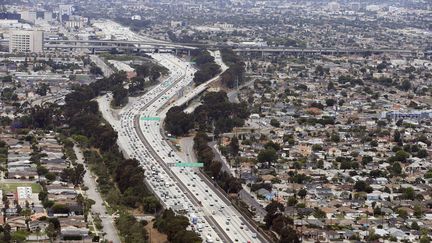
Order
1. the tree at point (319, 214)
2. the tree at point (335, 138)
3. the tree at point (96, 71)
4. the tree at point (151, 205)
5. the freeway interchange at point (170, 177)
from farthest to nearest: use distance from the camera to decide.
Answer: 1. the tree at point (96, 71)
2. the tree at point (335, 138)
3. the tree at point (319, 214)
4. the tree at point (151, 205)
5. the freeway interchange at point (170, 177)

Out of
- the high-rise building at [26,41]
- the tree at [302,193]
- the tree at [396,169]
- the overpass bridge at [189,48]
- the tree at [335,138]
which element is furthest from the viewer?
the overpass bridge at [189,48]

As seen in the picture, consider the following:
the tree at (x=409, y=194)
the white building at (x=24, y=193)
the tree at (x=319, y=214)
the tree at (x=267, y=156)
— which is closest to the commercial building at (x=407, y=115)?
the tree at (x=267, y=156)

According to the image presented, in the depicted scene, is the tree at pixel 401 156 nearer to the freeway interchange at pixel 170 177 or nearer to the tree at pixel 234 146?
the tree at pixel 234 146

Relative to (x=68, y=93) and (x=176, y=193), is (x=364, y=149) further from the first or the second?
(x=68, y=93)

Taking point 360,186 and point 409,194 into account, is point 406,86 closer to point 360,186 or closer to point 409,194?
point 360,186

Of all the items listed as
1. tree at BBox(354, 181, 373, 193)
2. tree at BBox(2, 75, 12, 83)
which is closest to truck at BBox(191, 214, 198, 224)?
tree at BBox(354, 181, 373, 193)
